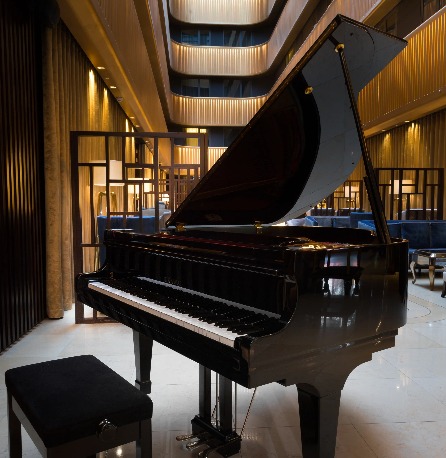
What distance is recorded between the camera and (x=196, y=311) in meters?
1.70

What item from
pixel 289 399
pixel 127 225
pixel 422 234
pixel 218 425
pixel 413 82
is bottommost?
pixel 289 399

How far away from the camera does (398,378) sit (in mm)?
3096

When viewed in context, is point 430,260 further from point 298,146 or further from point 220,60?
point 220,60

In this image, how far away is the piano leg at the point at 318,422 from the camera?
1.51 m

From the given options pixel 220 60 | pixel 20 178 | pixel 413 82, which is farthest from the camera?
pixel 220 60

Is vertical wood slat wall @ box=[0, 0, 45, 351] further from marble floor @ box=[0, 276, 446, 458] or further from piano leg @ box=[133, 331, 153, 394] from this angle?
piano leg @ box=[133, 331, 153, 394]

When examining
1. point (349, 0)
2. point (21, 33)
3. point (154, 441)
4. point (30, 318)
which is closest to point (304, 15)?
point (349, 0)

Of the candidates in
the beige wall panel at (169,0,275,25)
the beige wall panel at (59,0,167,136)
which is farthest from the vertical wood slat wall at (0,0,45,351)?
the beige wall panel at (169,0,275,25)

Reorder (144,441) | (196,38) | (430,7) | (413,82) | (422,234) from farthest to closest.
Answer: (196,38) → (430,7) → (413,82) → (422,234) → (144,441)

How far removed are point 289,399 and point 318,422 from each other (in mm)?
1272

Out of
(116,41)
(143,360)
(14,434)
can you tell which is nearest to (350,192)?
(116,41)

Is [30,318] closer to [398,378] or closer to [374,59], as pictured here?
[398,378]

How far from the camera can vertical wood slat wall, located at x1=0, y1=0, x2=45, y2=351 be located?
3.57 metres

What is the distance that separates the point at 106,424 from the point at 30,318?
302 cm
